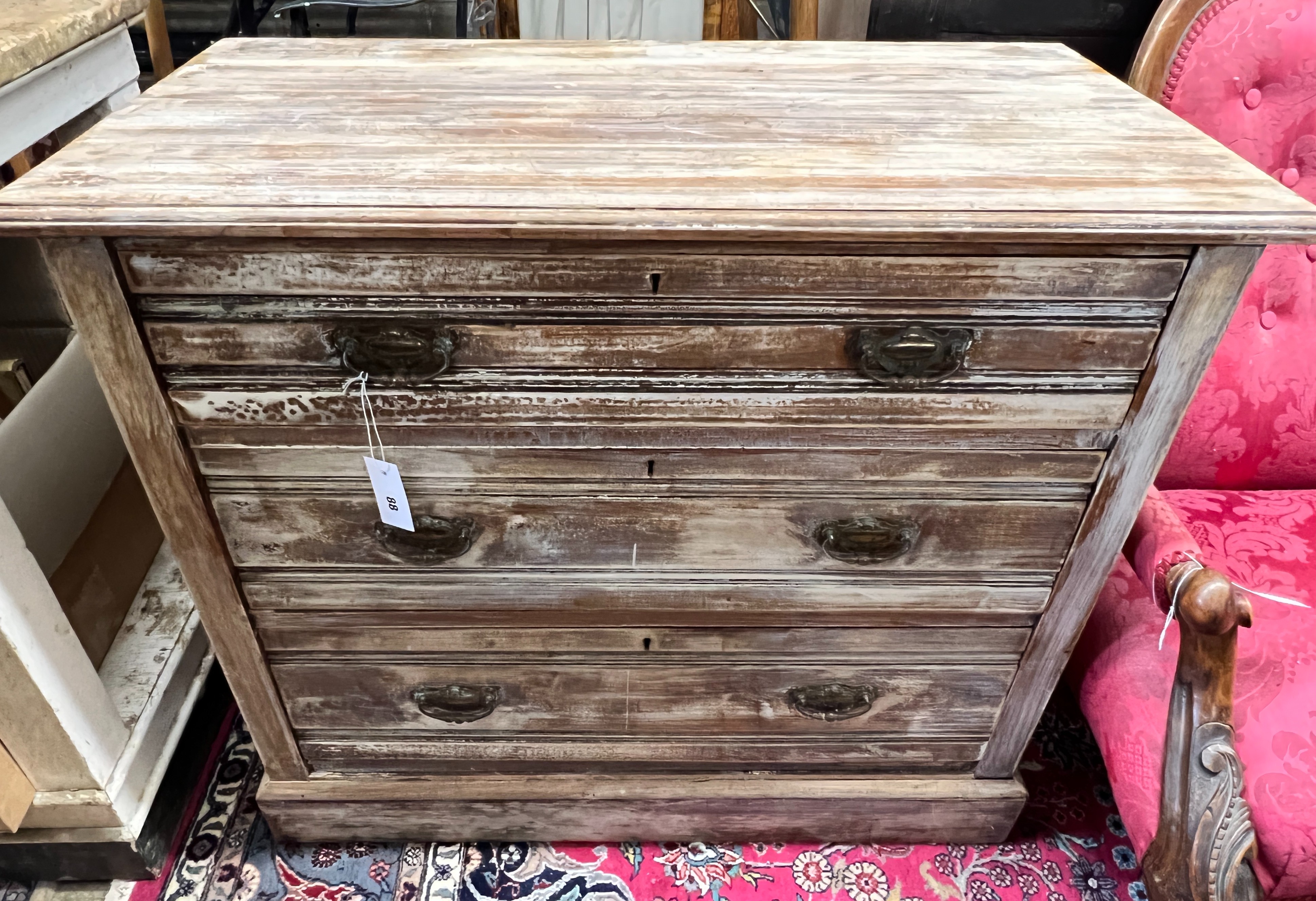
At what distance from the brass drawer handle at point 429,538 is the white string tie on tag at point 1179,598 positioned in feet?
2.55

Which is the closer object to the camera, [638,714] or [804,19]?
[638,714]

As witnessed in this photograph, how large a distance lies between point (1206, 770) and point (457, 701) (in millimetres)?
888

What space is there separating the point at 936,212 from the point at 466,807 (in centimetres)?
105

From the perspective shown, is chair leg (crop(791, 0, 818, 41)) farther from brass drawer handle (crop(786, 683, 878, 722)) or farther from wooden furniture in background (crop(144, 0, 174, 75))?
wooden furniture in background (crop(144, 0, 174, 75))

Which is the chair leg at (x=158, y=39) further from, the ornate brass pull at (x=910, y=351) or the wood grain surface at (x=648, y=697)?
the ornate brass pull at (x=910, y=351)

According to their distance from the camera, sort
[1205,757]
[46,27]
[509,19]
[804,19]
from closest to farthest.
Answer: [1205,757]
[46,27]
[804,19]
[509,19]

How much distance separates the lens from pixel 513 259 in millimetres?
792

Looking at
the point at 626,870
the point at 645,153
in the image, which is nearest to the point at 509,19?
the point at 645,153

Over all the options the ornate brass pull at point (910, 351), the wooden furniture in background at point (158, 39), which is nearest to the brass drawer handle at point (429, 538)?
the ornate brass pull at point (910, 351)

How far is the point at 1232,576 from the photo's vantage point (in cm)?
117

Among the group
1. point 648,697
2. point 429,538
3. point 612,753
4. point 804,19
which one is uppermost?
point 804,19

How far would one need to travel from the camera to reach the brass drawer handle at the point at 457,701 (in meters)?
1.15

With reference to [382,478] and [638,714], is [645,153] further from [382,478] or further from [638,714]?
[638,714]

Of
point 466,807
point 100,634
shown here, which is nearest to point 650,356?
point 466,807
